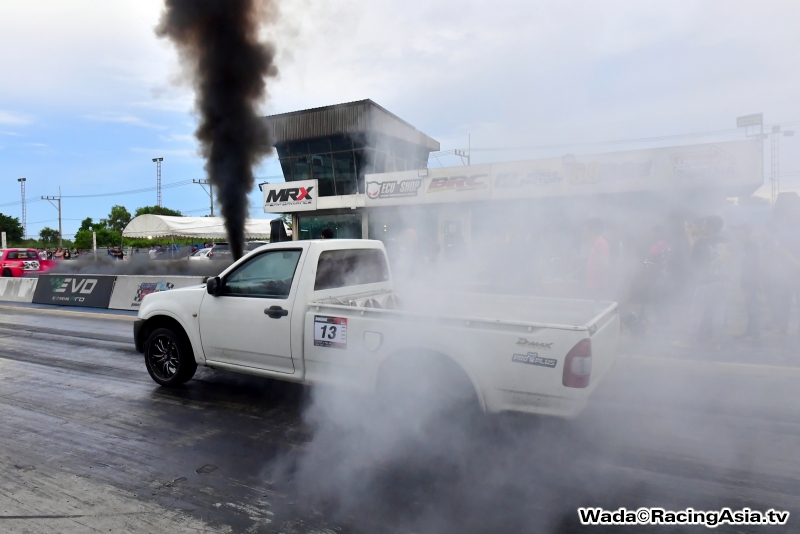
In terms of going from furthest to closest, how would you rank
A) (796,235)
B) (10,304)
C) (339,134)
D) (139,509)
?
(339,134), (10,304), (796,235), (139,509)

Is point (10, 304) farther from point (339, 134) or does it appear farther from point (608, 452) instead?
point (608, 452)

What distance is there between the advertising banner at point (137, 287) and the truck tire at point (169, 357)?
551cm

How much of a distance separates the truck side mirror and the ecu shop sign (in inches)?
341

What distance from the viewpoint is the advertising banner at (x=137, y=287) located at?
1009 centimetres

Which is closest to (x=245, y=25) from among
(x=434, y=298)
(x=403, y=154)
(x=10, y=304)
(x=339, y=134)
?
(x=403, y=154)

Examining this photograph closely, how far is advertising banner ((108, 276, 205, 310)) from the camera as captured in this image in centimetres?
1009

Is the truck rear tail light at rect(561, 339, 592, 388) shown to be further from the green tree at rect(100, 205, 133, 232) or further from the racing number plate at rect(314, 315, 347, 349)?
the green tree at rect(100, 205, 133, 232)

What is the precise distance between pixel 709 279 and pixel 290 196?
64.3 ft

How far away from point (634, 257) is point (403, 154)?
6374 millimetres

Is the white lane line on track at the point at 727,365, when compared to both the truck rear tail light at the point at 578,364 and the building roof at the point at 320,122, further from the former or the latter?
the building roof at the point at 320,122

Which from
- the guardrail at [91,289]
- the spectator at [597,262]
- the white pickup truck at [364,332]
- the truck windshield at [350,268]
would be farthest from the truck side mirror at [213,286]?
the guardrail at [91,289]

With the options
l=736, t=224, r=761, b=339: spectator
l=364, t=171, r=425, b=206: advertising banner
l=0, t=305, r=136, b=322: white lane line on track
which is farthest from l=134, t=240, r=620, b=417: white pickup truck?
l=0, t=305, r=136, b=322: white lane line on track

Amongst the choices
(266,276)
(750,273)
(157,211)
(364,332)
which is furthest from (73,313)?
(157,211)

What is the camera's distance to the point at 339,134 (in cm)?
2092
